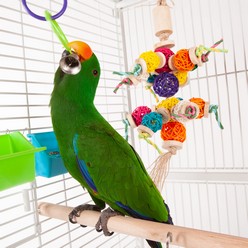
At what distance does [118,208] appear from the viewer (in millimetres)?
655

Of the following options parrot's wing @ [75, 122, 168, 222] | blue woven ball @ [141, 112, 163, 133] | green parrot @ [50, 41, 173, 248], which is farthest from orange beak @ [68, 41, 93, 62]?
blue woven ball @ [141, 112, 163, 133]

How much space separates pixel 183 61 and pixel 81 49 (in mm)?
321

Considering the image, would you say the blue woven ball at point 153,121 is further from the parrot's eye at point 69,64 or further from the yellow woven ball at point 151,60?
the parrot's eye at point 69,64

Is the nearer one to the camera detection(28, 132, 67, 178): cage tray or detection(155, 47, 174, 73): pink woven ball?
detection(28, 132, 67, 178): cage tray

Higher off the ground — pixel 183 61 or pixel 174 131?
pixel 183 61

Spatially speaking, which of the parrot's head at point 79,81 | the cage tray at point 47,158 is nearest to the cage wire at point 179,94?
the cage tray at point 47,158

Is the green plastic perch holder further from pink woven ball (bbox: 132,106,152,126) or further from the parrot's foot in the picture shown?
pink woven ball (bbox: 132,106,152,126)

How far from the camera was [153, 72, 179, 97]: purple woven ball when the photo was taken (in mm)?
839

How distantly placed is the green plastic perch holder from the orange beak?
0.23 metres

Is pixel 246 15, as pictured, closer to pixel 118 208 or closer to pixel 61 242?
pixel 118 208

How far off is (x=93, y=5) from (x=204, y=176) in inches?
30.6

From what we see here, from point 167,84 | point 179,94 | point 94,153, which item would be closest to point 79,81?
point 94,153

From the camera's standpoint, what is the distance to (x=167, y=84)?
33.1 inches

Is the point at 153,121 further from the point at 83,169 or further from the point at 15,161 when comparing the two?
the point at 15,161
